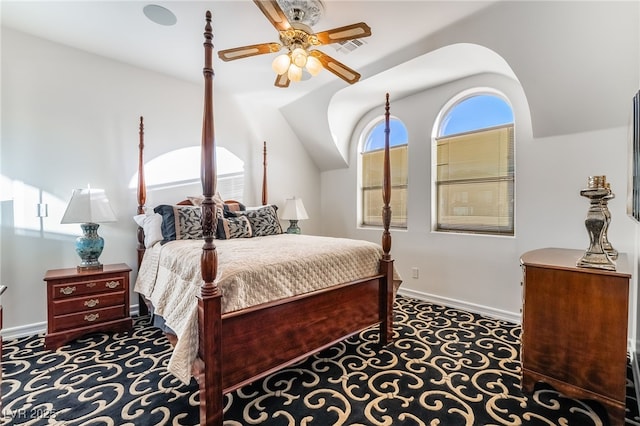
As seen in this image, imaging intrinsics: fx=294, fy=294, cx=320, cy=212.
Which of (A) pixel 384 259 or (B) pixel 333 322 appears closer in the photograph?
(B) pixel 333 322

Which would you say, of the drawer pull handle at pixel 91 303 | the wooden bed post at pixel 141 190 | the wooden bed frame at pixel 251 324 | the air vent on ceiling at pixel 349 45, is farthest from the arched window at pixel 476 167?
the drawer pull handle at pixel 91 303

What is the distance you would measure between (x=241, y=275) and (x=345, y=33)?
1.79 meters

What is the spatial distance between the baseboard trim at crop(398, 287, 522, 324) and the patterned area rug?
17.7 inches

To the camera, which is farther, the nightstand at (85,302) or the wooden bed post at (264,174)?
the wooden bed post at (264,174)

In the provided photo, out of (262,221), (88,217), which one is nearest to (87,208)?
(88,217)

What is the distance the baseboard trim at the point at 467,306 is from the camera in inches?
121

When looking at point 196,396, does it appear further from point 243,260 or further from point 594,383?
point 594,383

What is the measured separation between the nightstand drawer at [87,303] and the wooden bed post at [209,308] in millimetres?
1734

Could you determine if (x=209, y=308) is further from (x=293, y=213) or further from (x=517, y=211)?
(x=517, y=211)

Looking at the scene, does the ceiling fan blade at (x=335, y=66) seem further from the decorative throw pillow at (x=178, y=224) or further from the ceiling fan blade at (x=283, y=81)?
the decorative throw pillow at (x=178, y=224)

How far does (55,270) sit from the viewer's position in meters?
2.78

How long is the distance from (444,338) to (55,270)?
3692 mm

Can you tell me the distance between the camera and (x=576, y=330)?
177 centimetres

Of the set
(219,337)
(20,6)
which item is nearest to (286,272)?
(219,337)
